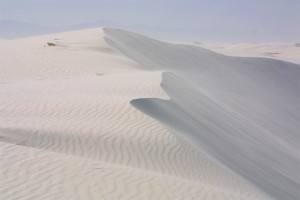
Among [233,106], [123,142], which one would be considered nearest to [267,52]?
[233,106]

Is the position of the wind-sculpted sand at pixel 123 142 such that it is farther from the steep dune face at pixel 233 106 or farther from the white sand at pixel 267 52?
the white sand at pixel 267 52

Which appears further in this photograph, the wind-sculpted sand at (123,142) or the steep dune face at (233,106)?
the steep dune face at (233,106)

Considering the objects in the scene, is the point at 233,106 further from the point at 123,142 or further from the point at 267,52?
the point at 267,52

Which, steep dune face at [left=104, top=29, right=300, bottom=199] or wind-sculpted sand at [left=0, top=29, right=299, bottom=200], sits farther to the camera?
steep dune face at [left=104, top=29, right=300, bottom=199]

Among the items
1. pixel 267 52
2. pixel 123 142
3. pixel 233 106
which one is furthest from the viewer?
pixel 267 52

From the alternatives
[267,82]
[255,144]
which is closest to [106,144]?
[255,144]

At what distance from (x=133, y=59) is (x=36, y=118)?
1188 centimetres

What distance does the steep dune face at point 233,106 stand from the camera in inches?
348

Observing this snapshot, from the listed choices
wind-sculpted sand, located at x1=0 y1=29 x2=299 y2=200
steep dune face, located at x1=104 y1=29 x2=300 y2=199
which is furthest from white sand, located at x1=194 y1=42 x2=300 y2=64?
wind-sculpted sand, located at x1=0 y1=29 x2=299 y2=200

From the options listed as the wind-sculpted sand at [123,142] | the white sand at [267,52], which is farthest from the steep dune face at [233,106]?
the white sand at [267,52]

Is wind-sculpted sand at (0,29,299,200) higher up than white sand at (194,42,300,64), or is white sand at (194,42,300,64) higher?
wind-sculpted sand at (0,29,299,200)

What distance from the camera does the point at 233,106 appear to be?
54.9 ft

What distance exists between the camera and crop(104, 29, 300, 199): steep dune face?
8.83m

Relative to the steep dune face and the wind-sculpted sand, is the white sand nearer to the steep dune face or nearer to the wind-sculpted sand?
the steep dune face
